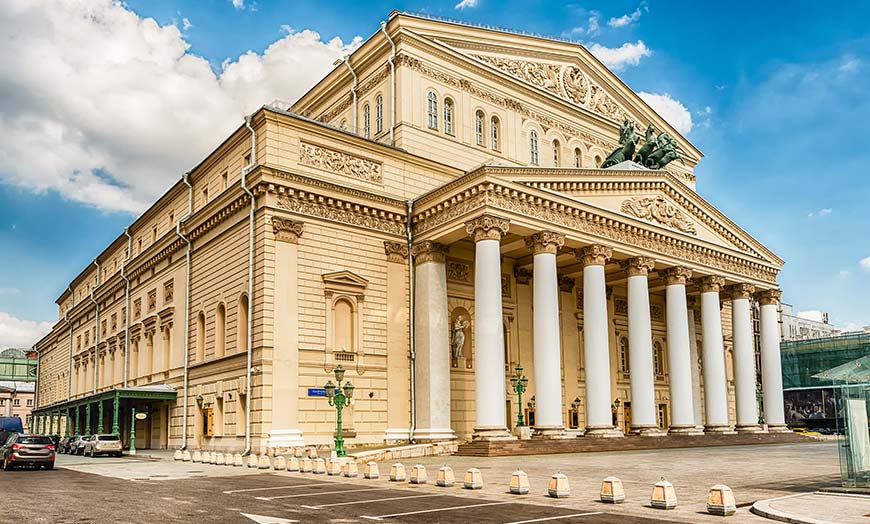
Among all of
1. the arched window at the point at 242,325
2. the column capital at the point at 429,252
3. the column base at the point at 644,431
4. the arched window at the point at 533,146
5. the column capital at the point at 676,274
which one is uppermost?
the arched window at the point at 533,146

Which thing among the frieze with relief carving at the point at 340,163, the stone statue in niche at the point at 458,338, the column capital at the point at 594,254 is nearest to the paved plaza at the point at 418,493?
the stone statue in niche at the point at 458,338

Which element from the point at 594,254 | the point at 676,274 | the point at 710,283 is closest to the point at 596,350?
the point at 594,254

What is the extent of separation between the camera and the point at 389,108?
43219 mm

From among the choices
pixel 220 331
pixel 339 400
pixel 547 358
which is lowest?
pixel 339 400

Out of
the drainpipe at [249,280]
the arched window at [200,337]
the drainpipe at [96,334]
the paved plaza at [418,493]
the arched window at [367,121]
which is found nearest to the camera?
the paved plaza at [418,493]

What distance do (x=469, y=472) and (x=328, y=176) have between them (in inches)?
774

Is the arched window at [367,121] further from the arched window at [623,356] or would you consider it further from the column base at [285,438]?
the arched window at [623,356]

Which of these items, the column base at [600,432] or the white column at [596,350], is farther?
the white column at [596,350]

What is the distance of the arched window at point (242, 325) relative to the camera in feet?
118

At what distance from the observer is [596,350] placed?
39031 mm

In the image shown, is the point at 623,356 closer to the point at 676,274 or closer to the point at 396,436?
the point at 676,274

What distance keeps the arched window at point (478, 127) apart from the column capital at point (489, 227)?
11273mm

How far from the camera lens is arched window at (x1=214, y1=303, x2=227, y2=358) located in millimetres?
38656

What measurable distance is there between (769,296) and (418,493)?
1549 inches
